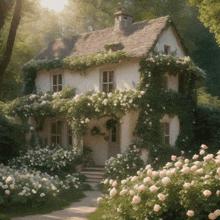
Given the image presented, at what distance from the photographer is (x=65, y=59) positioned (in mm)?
17656

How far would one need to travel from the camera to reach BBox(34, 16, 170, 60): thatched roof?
15.9 meters

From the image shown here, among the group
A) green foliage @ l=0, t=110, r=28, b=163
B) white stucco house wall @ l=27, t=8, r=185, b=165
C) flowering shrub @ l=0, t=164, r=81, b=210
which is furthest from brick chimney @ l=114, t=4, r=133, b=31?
flowering shrub @ l=0, t=164, r=81, b=210

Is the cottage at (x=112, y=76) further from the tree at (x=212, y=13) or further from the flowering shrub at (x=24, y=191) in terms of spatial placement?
the flowering shrub at (x=24, y=191)

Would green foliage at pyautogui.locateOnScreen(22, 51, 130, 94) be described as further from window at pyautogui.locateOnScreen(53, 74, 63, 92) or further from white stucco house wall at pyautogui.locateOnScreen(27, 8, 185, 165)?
window at pyautogui.locateOnScreen(53, 74, 63, 92)

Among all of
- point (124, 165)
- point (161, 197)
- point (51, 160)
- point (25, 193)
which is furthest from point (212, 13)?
point (161, 197)

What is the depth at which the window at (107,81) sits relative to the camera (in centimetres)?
1653

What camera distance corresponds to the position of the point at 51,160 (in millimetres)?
14664

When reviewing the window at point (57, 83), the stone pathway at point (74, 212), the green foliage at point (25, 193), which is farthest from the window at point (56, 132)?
the green foliage at point (25, 193)

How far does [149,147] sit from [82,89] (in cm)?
504

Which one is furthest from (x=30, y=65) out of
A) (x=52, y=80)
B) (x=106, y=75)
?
(x=106, y=75)

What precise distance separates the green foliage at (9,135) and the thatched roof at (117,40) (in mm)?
5823

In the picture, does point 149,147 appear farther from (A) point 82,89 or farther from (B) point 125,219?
(B) point 125,219

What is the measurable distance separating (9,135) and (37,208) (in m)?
5.35

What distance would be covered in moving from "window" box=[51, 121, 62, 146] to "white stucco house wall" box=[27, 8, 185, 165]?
68 mm
